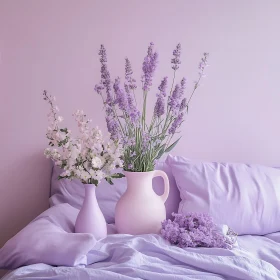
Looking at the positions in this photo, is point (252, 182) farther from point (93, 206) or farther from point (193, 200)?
point (93, 206)

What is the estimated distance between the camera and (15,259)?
127 centimetres

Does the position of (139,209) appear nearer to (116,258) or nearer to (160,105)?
(116,258)

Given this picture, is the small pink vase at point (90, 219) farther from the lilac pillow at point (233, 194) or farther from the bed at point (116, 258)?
the lilac pillow at point (233, 194)

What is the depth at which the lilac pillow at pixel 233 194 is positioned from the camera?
5.93 ft

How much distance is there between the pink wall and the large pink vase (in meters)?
0.64

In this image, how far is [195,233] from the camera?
145cm

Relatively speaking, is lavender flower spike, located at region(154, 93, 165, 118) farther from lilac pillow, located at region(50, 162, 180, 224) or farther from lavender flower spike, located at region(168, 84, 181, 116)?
lilac pillow, located at region(50, 162, 180, 224)

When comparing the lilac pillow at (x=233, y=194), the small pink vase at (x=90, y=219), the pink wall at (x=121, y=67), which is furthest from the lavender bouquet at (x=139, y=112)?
the pink wall at (x=121, y=67)

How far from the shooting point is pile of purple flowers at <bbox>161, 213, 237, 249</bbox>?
1.42 metres

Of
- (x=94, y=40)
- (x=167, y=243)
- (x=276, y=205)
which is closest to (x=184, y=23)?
(x=94, y=40)

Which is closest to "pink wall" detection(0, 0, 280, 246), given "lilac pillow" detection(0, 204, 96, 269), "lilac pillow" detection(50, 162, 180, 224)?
"lilac pillow" detection(50, 162, 180, 224)

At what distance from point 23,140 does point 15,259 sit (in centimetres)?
101

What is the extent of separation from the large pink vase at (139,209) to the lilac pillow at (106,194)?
0.93 ft

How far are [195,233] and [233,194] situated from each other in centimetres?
48
